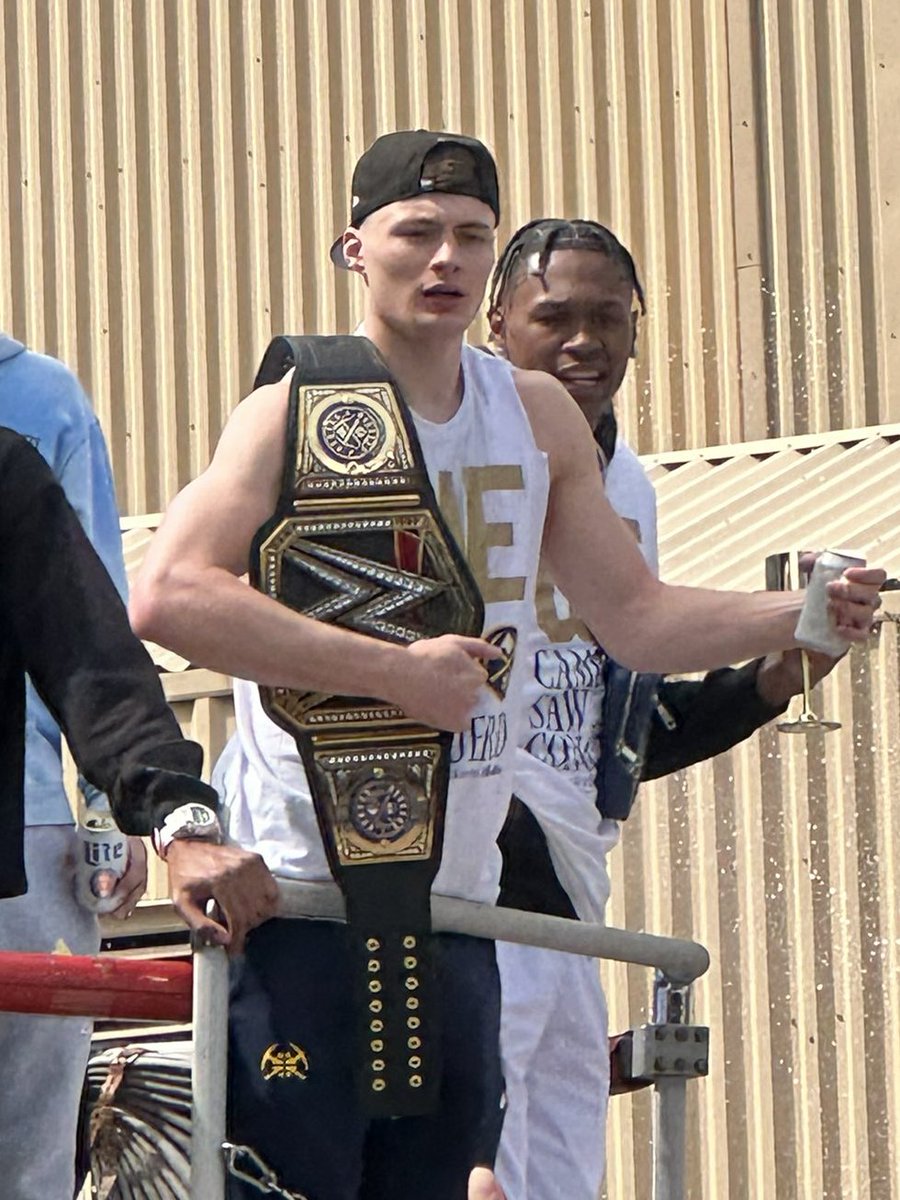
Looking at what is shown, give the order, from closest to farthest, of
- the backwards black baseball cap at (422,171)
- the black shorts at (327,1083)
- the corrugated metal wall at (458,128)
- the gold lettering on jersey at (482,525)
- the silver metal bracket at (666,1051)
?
the black shorts at (327,1083) < the silver metal bracket at (666,1051) < the gold lettering on jersey at (482,525) < the backwards black baseball cap at (422,171) < the corrugated metal wall at (458,128)

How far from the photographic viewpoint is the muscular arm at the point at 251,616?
353cm

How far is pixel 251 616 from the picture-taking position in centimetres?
356

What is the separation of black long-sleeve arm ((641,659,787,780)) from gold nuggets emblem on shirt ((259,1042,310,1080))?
1370 millimetres

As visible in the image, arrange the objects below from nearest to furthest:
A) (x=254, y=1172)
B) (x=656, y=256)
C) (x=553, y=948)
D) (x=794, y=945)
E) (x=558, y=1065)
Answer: (x=254, y=1172) → (x=553, y=948) → (x=558, y=1065) → (x=794, y=945) → (x=656, y=256)

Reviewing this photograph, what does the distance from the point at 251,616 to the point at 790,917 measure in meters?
4.65

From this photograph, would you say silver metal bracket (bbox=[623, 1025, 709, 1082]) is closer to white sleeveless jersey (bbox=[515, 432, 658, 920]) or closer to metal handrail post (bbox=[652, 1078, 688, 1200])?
metal handrail post (bbox=[652, 1078, 688, 1200])

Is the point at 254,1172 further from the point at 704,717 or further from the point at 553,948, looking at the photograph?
the point at 704,717

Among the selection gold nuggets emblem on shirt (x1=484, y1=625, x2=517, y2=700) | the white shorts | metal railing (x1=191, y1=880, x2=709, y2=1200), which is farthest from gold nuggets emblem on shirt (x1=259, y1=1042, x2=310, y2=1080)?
the white shorts

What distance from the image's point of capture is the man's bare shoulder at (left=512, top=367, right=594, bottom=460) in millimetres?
3922

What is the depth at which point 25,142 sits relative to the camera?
11000 millimetres

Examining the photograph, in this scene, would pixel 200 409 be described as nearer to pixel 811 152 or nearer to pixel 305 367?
pixel 811 152

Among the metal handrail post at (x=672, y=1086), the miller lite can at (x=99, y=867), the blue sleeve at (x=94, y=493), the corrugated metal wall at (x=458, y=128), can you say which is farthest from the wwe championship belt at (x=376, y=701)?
the corrugated metal wall at (x=458, y=128)

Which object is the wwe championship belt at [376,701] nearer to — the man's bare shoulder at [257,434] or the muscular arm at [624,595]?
the man's bare shoulder at [257,434]

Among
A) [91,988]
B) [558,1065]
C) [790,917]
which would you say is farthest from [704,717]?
[790,917]
